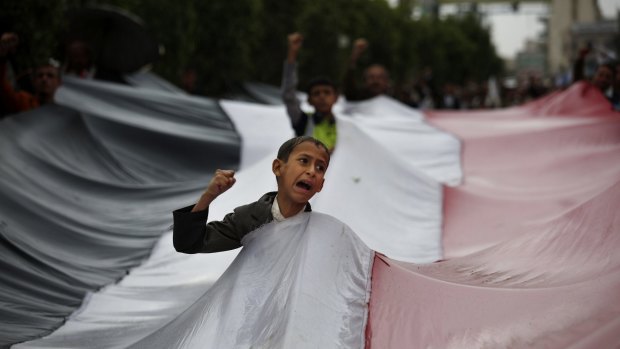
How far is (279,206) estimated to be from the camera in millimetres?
3939

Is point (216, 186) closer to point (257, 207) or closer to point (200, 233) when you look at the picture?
point (200, 233)

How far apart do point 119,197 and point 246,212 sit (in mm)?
3670

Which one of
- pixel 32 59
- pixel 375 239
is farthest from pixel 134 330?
pixel 32 59

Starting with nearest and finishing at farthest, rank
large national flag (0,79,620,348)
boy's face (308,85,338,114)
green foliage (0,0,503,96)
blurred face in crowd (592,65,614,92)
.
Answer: large national flag (0,79,620,348) < boy's face (308,85,338,114) < green foliage (0,0,503,96) < blurred face in crowd (592,65,614,92)

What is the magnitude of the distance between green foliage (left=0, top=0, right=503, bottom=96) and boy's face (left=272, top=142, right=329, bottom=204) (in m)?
5.39

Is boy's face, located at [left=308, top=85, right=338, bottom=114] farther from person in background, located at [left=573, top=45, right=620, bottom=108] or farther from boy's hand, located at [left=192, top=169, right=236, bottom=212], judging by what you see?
person in background, located at [left=573, top=45, right=620, bottom=108]

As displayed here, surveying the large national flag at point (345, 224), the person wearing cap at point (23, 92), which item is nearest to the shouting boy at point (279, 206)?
the large national flag at point (345, 224)

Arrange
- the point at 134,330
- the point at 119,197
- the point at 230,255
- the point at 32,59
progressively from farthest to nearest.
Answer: the point at 32,59
the point at 119,197
the point at 230,255
the point at 134,330

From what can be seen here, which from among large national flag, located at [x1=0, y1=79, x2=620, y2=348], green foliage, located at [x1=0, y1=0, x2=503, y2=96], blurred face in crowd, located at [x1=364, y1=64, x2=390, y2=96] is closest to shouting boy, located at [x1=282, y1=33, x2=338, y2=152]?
large national flag, located at [x1=0, y1=79, x2=620, y2=348]

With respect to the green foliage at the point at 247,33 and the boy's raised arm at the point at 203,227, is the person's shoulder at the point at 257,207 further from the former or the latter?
the green foliage at the point at 247,33

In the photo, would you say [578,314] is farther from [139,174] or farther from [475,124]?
[475,124]

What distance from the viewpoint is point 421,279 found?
12.8 ft

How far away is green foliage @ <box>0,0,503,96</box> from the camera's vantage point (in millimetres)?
8898

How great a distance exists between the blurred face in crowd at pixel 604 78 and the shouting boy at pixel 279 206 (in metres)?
7.60
